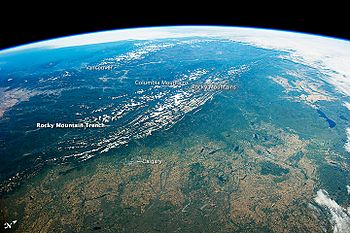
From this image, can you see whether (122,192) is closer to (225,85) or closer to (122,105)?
(122,105)

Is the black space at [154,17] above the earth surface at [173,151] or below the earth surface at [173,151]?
above

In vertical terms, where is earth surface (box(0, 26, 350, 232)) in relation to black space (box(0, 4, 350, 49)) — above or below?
below

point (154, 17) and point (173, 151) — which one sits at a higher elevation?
point (154, 17)

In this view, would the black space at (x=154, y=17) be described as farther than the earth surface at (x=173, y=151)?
No

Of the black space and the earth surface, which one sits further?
the earth surface
